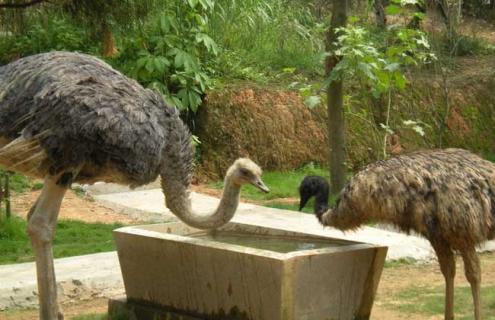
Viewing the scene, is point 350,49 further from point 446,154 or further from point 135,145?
point 135,145

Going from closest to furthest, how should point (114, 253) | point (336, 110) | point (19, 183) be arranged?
1. point (114, 253)
2. point (336, 110)
3. point (19, 183)

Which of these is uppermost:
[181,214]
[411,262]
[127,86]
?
[127,86]

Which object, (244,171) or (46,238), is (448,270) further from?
(46,238)

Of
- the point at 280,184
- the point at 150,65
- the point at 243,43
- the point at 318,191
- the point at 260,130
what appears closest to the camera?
the point at 318,191

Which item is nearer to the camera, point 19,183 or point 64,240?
point 64,240

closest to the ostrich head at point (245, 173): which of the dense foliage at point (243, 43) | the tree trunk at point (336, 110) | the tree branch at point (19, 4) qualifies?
the dense foliage at point (243, 43)

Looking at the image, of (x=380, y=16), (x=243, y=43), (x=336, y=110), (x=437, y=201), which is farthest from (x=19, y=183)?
(x=380, y=16)

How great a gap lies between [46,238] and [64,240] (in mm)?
2471

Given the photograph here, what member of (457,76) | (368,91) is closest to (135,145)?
(368,91)

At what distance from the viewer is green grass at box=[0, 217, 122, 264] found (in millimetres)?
7688

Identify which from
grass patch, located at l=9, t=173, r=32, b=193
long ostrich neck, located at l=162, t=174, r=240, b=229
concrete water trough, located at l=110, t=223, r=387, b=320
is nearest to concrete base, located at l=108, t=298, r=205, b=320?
concrete water trough, located at l=110, t=223, r=387, b=320

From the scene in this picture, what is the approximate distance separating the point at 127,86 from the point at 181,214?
89cm

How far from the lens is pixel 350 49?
877 cm

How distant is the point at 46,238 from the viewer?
5816 millimetres
